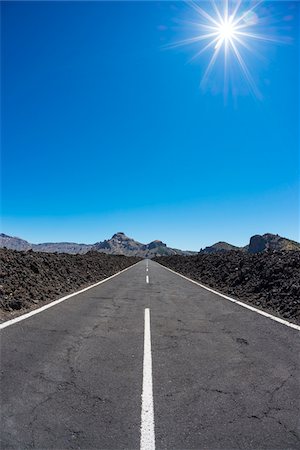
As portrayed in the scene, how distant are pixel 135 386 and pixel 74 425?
1.31m

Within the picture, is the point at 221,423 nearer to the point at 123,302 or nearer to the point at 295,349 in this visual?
the point at 295,349

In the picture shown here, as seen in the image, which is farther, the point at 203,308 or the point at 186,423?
the point at 203,308

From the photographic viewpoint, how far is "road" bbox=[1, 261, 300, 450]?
12.0 ft

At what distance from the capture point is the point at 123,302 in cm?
1305

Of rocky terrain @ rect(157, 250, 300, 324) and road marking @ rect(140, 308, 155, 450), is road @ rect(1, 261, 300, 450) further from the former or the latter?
rocky terrain @ rect(157, 250, 300, 324)

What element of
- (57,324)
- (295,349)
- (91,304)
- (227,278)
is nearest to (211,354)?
(295,349)

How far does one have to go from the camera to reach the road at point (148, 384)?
3.65m

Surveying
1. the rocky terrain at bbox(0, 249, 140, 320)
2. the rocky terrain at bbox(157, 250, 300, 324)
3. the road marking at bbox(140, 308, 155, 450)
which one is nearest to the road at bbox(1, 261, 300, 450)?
the road marking at bbox(140, 308, 155, 450)

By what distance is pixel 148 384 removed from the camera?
16.4 ft

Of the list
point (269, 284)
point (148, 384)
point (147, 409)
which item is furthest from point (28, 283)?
point (269, 284)

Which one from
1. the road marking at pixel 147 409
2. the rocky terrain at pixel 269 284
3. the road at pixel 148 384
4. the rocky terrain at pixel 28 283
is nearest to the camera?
the road marking at pixel 147 409

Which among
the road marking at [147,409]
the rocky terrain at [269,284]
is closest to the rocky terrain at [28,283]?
the road marking at [147,409]

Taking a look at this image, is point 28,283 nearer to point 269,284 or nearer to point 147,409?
point 147,409

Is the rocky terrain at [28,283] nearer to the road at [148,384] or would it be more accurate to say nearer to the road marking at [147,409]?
the road at [148,384]
